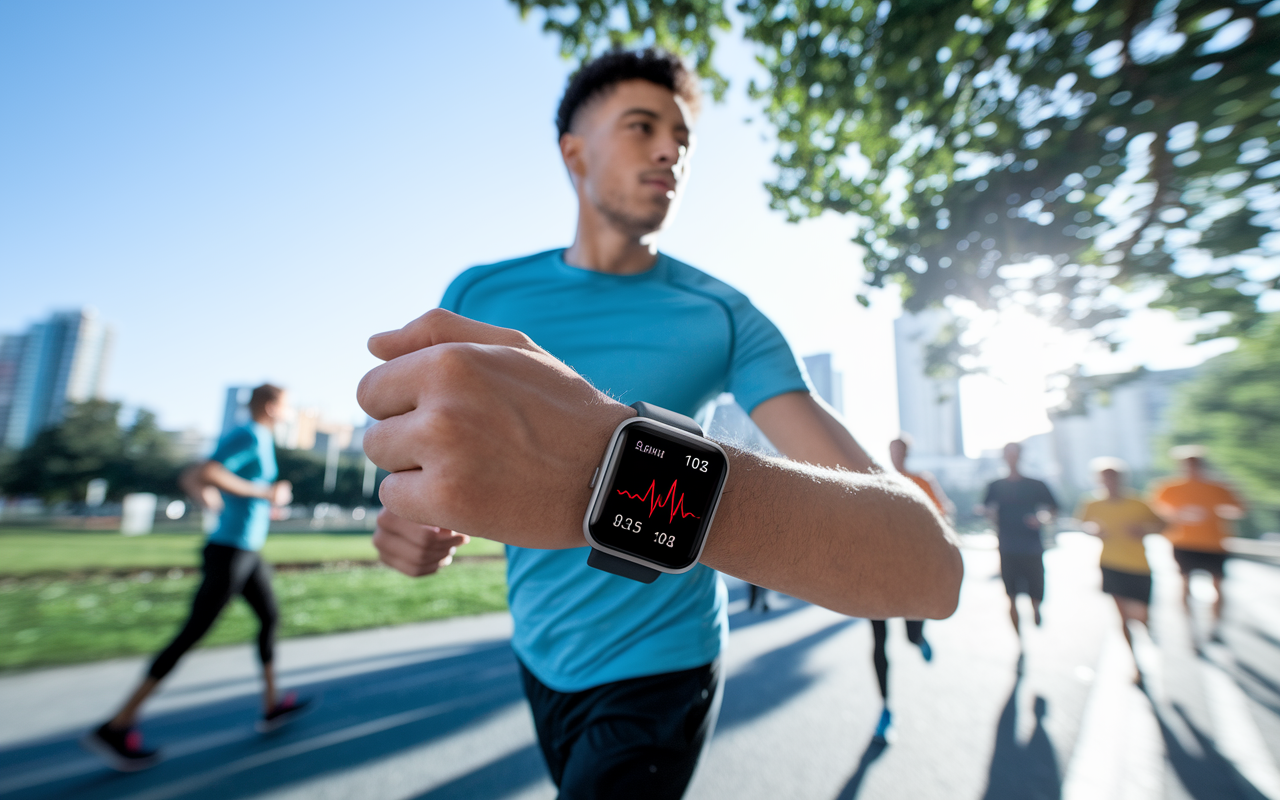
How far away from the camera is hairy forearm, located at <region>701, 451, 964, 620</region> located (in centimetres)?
62

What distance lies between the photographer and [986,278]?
285cm

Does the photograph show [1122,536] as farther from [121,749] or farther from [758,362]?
[121,749]

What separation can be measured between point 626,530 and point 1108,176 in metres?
3.64

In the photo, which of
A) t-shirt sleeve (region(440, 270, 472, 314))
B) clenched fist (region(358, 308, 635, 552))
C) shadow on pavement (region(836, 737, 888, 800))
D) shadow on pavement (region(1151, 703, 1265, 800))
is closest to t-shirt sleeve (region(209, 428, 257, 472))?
t-shirt sleeve (region(440, 270, 472, 314))

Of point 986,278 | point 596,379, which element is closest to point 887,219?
point 986,278

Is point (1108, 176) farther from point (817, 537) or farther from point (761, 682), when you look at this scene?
point (761, 682)

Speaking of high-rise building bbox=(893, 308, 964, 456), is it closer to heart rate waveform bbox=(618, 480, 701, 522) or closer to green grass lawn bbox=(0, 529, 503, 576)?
heart rate waveform bbox=(618, 480, 701, 522)

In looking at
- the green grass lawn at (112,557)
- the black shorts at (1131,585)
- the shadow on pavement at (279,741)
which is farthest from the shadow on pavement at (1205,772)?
the green grass lawn at (112,557)

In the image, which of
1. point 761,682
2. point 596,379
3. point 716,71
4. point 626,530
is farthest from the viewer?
point 761,682

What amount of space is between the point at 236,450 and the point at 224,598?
3.50 feet

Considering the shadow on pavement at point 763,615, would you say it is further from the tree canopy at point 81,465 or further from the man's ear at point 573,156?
the tree canopy at point 81,465

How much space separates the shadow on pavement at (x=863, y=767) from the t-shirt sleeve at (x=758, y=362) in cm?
293

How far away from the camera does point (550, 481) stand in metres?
0.57

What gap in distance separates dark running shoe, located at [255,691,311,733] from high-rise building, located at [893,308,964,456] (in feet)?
15.9
